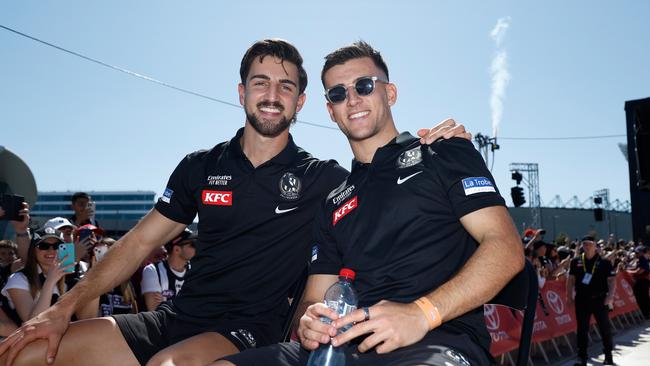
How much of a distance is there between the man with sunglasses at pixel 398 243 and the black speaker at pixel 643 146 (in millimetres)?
9637

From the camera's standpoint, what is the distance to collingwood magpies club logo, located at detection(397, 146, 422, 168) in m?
2.61

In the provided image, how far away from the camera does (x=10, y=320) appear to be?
5168 mm

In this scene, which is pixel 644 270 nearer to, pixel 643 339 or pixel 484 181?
pixel 643 339

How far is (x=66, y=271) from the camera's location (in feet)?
15.1

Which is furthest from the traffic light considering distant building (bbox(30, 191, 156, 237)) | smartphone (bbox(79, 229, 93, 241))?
distant building (bbox(30, 191, 156, 237))

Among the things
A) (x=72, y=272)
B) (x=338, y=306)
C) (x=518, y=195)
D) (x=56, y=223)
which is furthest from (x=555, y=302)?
(x=518, y=195)

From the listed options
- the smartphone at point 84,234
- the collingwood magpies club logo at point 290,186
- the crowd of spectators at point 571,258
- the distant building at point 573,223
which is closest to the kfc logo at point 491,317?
the crowd of spectators at point 571,258

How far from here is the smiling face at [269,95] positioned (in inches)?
128

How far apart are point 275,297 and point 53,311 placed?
1.17m

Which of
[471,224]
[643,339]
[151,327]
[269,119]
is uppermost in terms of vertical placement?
[269,119]

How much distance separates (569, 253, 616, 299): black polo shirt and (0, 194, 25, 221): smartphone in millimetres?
10628

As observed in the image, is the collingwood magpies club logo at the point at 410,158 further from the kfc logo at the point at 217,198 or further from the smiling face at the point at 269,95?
the kfc logo at the point at 217,198

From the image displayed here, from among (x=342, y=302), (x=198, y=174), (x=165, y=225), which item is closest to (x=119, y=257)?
(x=165, y=225)

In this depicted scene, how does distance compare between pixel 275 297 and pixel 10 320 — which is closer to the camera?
pixel 275 297
